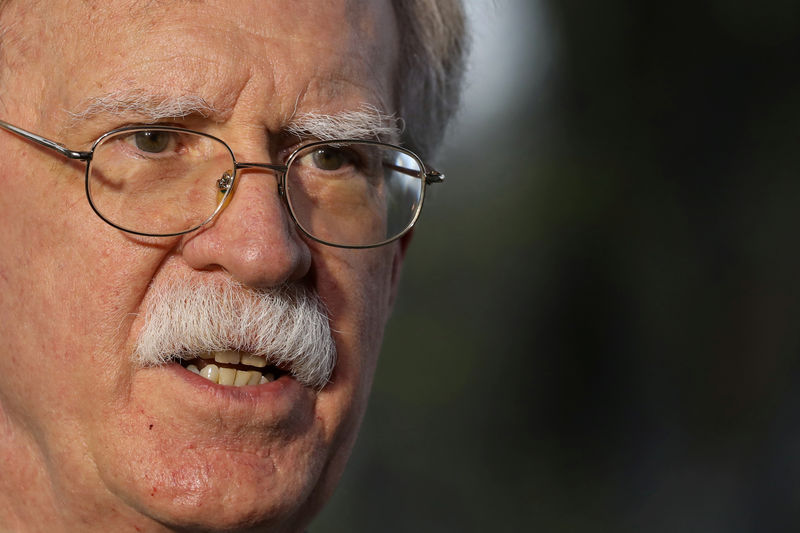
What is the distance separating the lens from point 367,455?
295 inches

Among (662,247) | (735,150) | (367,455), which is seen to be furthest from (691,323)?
(367,455)

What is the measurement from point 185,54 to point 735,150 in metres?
6.02

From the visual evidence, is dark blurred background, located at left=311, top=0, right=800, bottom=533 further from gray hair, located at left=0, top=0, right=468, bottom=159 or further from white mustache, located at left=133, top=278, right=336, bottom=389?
white mustache, located at left=133, top=278, right=336, bottom=389

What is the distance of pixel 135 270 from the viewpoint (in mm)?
1493

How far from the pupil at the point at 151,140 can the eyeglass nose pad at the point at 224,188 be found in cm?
12

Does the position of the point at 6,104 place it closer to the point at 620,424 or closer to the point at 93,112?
the point at 93,112

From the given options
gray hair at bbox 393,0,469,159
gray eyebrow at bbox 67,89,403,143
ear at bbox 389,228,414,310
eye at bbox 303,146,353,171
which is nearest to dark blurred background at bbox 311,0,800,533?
gray hair at bbox 393,0,469,159

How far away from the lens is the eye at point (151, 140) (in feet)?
5.04

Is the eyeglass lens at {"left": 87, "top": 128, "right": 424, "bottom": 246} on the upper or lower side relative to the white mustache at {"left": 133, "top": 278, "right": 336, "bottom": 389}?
upper

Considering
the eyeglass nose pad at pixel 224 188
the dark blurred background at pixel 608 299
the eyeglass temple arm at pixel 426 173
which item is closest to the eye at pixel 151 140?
the eyeglass nose pad at pixel 224 188

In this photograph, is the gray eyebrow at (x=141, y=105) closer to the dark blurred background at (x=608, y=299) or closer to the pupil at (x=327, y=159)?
the pupil at (x=327, y=159)

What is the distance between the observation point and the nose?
147 centimetres

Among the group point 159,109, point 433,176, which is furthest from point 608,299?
point 159,109

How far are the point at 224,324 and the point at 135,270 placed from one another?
163 mm
